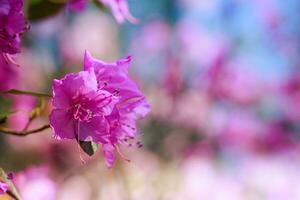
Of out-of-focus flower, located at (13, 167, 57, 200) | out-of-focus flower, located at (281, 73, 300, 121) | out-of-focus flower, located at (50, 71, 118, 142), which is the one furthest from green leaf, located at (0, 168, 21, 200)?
out-of-focus flower, located at (281, 73, 300, 121)

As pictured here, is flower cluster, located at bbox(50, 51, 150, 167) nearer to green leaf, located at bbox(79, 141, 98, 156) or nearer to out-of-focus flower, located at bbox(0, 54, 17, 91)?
green leaf, located at bbox(79, 141, 98, 156)

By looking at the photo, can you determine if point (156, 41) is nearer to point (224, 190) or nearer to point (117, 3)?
point (224, 190)

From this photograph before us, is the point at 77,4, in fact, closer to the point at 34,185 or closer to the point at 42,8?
the point at 42,8

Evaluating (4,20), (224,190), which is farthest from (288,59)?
(4,20)

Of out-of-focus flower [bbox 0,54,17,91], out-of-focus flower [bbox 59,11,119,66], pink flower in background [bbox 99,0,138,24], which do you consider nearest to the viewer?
pink flower in background [bbox 99,0,138,24]

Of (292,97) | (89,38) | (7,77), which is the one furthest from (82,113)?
(292,97)

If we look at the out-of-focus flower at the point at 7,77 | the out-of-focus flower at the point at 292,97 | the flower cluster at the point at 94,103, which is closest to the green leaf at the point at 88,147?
the flower cluster at the point at 94,103
